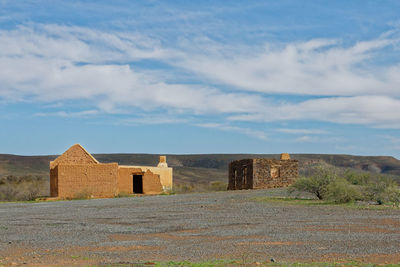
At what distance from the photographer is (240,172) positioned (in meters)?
43.8

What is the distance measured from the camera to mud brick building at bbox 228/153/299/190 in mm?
41281

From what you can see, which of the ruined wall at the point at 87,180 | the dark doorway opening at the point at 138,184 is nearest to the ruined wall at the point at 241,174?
the dark doorway opening at the point at 138,184

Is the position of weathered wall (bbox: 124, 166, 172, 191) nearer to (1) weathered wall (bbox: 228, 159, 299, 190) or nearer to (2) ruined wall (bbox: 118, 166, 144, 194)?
(2) ruined wall (bbox: 118, 166, 144, 194)

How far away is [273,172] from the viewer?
42.1 meters

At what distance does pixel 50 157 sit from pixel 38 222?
102m

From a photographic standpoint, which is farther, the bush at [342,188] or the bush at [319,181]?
the bush at [319,181]

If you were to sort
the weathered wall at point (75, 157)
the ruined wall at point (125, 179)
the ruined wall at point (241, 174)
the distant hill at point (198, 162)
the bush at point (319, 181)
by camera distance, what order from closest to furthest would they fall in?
1. the bush at point (319, 181)
2. the ruined wall at point (241, 174)
3. the weathered wall at point (75, 157)
4. the ruined wall at point (125, 179)
5. the distant hill at point (198, 162)

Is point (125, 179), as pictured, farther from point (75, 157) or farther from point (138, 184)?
point (75, 157)

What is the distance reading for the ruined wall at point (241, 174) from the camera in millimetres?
41831

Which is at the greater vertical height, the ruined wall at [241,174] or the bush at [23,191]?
the ruined wall at [241,174]

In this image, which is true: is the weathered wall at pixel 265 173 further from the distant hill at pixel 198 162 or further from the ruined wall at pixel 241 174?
the distant hill at pixel 198 162

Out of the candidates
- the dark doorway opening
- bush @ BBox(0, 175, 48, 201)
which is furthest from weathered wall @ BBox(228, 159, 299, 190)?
bush @ BBox(0, 175, 48, 201)

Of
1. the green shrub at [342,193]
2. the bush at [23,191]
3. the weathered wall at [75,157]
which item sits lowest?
the bush at [23,191]

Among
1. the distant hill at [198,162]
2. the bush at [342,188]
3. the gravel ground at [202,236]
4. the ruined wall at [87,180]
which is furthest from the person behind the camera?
the distant hill at [198,162]
